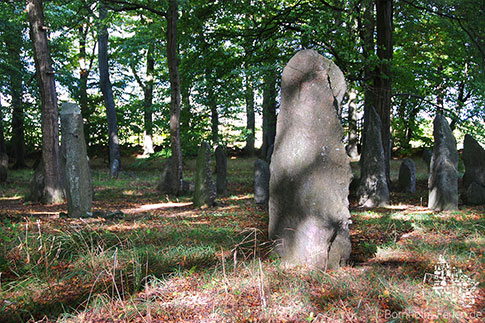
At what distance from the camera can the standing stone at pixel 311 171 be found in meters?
4.60

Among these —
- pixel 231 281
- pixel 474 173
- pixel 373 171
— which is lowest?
pixel 231 281

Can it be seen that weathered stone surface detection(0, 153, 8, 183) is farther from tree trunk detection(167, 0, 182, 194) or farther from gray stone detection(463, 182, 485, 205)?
gray stone detection(463, 182, 485, 205)

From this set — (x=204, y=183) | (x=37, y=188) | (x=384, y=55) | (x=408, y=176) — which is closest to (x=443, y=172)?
(x=408, y=176)

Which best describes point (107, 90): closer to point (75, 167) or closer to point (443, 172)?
point (75, 167)

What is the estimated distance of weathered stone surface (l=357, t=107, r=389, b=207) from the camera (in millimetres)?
10672

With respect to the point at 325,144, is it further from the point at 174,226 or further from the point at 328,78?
the point at 174,226

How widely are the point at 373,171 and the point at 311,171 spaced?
680 centimetres

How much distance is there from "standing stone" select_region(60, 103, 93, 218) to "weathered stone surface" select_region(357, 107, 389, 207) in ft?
24.6

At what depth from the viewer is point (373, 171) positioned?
10.8 metres

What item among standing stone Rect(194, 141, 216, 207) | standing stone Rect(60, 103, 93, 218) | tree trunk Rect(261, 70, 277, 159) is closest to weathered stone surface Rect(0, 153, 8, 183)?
standing stone Rect(60, 103, 93, 218)

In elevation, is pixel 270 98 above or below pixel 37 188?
above

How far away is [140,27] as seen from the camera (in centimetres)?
1881

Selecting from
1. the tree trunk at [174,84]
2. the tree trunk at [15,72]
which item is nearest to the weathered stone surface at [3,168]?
the tree trunk at [15,72]

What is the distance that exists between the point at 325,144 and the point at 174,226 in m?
3.56
